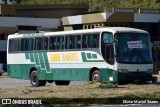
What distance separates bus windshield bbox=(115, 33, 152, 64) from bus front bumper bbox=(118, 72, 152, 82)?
60 cm

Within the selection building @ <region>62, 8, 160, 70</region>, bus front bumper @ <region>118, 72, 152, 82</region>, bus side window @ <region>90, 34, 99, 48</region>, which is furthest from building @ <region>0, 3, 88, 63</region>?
bus front bumper @ <region>118, 72, 152, 82</region>

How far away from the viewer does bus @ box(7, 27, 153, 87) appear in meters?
25.5

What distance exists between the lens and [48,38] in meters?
29.8

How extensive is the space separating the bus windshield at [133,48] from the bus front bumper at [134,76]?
60 cm

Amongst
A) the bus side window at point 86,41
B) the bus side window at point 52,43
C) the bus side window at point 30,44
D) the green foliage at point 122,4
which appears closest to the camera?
the bus side window at point 86,41

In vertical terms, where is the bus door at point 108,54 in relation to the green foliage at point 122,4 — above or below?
below

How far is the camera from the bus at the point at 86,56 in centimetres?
2547

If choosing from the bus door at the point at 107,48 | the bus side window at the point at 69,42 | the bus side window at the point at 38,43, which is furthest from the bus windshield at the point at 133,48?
the bus side window at the point at 38,43

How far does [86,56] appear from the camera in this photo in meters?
26.8

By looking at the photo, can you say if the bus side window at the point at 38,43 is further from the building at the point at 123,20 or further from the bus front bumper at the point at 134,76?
the building at the point at 123,20

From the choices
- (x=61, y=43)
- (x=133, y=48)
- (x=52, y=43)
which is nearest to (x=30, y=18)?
(x=52, y=43)

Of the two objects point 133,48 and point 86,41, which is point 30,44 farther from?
point 133,48

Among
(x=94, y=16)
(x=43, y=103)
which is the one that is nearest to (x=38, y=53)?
(x=43, y=103)

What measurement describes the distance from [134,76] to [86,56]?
9.46 ft
